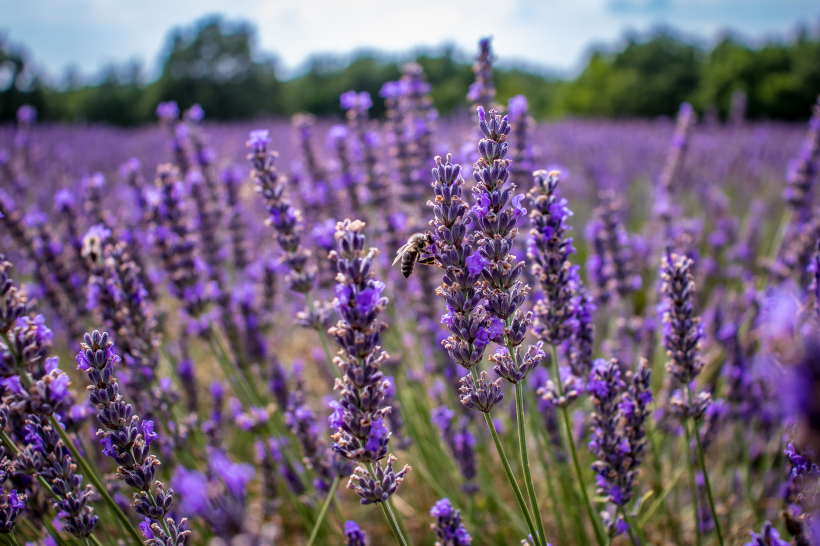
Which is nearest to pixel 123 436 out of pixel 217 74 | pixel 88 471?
pixel 88 471

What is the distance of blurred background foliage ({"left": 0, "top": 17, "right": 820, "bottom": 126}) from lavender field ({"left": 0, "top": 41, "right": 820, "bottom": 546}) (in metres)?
17.3

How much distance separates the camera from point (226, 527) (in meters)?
0.77

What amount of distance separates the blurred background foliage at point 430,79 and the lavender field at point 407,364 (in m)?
17.3

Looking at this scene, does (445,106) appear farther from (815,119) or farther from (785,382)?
(785,382)

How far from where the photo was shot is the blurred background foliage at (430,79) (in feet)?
59.0

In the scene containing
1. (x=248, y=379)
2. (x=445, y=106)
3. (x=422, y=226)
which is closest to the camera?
(x=422, y=226)

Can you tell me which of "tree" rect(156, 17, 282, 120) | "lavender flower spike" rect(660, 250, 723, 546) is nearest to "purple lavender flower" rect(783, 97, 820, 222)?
"lavender flower spike" rect(660, 250, 723, 546)

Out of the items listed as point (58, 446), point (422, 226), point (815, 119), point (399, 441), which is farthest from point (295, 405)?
point (815, 119)

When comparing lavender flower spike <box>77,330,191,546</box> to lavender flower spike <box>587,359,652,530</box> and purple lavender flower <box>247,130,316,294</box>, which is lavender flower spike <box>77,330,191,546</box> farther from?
lavender flower spike <box>587,359,652,530</box>

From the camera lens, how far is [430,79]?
2584cm

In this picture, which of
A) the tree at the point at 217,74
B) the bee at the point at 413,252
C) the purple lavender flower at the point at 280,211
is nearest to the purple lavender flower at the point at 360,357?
the bee at the point at 413,252

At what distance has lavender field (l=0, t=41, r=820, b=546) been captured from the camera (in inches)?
53.8

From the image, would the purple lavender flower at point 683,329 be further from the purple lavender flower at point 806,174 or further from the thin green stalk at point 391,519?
the purple lavender flower at point 806,174

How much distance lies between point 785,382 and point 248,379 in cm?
355
